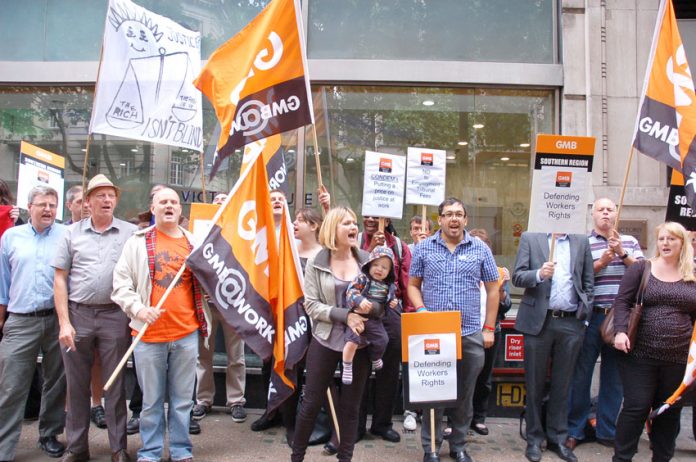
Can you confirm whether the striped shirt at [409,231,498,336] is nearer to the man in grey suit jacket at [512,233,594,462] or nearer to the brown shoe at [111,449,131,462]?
the man in grey suit jacket at [512,233,594,462]

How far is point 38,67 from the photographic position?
8562mm

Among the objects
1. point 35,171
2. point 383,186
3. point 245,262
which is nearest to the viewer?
point 245,262

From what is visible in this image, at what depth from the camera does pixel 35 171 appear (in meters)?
6.27

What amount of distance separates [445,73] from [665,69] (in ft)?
10.0

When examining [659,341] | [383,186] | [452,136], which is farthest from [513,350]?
[452,136]

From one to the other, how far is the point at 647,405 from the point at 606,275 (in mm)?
1325

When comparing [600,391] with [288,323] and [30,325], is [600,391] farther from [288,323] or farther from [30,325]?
[30,325]

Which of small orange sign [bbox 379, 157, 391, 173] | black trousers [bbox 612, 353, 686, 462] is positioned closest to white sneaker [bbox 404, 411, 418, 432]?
black trousers [bbox 612, 353, 686, 462]

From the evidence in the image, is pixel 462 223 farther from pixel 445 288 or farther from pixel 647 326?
pixel 647 326

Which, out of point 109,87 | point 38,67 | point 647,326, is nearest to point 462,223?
point 647,326

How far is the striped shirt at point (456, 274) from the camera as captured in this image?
16.9 feet

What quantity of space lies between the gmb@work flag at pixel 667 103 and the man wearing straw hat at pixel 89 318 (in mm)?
4663

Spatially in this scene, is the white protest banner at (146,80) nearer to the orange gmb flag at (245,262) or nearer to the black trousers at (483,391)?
the orange gmb flag at (245,262)

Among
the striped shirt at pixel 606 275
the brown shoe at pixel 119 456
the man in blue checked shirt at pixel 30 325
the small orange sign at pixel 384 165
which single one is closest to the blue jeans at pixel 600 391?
the striped shirt at pixel 606 275
